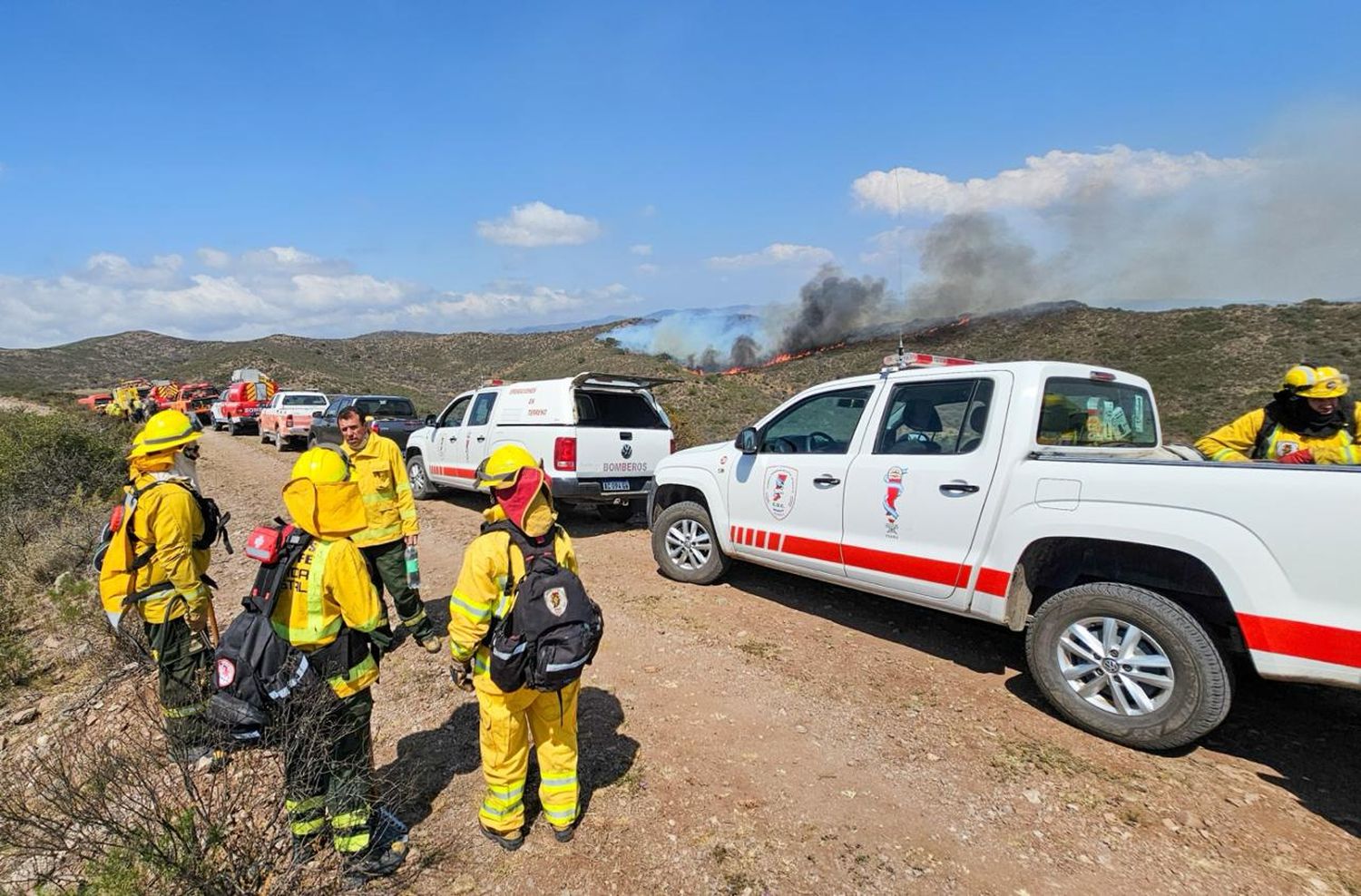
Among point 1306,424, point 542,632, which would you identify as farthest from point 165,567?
point 1306,424

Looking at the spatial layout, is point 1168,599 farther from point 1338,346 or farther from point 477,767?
point 1338,346

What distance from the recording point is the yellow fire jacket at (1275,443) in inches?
168

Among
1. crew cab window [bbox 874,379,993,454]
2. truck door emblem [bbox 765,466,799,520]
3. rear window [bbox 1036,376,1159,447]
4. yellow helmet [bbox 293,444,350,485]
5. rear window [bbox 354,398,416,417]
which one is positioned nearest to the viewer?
yellow helmet [bbox 293,444,350,485]

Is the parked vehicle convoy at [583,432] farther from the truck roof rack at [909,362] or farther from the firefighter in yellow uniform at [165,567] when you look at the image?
the firefighter in yellow uniform at [165,567]

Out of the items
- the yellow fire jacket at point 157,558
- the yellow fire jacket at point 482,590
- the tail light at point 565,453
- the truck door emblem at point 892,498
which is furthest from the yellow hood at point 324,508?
the tail light at point 565,453

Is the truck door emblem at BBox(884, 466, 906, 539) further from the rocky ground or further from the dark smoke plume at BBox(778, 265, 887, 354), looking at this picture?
the dark smoke plume at BBox(778, 265, 887, 354)

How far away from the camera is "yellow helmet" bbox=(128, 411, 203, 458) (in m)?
3.16

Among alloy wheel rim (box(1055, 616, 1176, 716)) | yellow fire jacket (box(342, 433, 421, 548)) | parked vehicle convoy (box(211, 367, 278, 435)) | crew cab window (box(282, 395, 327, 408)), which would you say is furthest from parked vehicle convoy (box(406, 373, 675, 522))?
parked vehicle convoy (box(211, 367, 278, 435))

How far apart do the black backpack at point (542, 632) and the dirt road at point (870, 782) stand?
870 mm

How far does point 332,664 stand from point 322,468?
75 cm

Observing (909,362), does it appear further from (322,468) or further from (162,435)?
(162,435)

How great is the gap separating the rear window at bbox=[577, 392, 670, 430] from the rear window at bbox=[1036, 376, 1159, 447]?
15.7 ft

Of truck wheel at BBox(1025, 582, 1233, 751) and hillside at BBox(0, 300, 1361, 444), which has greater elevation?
hillside at BBox(0, 300, 1361, 444)

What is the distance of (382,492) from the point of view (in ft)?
15.7
